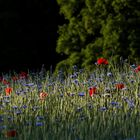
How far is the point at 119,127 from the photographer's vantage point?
5984 millimetres

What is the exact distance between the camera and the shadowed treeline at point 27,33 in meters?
15.1

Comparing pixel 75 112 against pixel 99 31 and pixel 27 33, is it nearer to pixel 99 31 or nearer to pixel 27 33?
pixel 99 31

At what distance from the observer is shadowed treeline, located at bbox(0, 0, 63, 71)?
1514 centimetres

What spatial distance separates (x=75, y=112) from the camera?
261 inches

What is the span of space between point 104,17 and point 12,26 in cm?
431

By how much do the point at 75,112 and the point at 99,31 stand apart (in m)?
5.87

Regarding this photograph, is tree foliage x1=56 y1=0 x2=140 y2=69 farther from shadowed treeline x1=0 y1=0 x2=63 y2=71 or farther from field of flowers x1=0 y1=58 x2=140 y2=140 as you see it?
field of flowers x1=0 y1=58 x2=140 y2=140

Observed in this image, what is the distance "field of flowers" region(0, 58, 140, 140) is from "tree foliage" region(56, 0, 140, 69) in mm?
3170

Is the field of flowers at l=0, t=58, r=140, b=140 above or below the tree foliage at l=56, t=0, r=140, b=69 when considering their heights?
below

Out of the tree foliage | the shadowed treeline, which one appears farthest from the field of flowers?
the shadowed treeline

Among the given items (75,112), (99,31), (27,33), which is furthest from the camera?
(27,33)

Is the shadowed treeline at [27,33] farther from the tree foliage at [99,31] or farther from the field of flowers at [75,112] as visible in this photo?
the field of flowers at [75,112]

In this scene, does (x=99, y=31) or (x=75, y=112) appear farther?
(x=99, y=31)

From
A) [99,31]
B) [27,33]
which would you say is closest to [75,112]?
[99,31]
